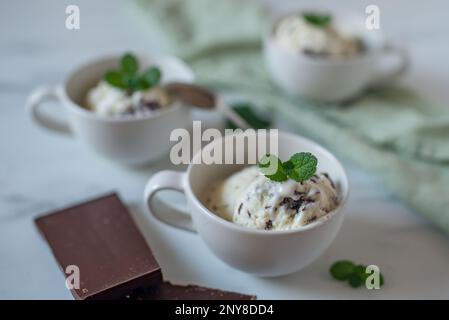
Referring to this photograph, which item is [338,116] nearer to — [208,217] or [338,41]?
[338,41]

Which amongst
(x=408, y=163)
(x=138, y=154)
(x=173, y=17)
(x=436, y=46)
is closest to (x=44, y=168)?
(x=138, y=154)

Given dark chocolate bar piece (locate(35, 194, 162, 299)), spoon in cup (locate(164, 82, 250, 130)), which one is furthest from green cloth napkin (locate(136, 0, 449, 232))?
dark chocolate bar piece (locate(35, 194, 162, 299))

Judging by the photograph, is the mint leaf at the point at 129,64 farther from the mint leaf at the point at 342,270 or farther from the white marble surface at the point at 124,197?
the mint leaf at the point at 342,270

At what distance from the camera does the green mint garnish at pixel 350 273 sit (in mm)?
953

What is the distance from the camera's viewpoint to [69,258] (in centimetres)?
95

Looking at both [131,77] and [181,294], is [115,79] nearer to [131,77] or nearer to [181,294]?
[131,77]

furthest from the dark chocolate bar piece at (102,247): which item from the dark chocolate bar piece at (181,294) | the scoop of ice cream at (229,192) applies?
the scoop of ice cream at (229,192)

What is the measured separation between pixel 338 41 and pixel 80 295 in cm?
81

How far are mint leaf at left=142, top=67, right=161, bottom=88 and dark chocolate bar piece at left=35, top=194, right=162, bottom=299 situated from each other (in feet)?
0.81

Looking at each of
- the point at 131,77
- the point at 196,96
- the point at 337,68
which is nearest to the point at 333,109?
the point at 337,68

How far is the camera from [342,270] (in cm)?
96

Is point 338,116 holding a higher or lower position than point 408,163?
higher

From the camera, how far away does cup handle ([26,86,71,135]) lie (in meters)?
1.18
